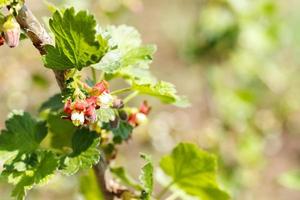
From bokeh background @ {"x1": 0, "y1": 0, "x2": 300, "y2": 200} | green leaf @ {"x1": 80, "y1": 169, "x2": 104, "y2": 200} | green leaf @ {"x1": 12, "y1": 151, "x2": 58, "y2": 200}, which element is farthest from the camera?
bokeh background @ {"x1": 0, "y1": 0, "x2": 300, "y2": 200}

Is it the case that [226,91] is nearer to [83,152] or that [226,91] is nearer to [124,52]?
[124,52]

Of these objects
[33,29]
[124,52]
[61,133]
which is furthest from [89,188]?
[33,29]

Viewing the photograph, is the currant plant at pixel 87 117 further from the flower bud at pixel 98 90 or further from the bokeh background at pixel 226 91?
the bokeh background at pixel 226 91

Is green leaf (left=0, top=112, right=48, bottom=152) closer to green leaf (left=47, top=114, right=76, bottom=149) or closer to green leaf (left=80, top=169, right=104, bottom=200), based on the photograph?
green leaf (left=47, top=114, right=76, bottom=149)

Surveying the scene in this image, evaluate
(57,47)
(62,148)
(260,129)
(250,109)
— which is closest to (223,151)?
(250,109)

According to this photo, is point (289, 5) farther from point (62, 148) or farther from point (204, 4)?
point (62, 148)

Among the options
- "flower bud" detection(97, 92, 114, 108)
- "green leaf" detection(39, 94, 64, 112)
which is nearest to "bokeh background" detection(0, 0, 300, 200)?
"green leaf" detection(39, 94, 64, 112)
